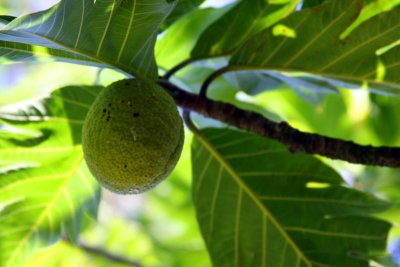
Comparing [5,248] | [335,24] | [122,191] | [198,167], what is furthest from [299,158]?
[5,248]

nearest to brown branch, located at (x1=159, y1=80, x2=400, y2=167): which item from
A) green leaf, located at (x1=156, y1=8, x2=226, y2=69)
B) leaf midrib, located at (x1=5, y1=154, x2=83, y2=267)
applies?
green leaf, located at (x1=156, y1=8, x2=226, y2=69)

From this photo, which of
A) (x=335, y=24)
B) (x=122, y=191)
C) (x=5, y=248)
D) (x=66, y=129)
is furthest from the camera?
(x=5, y=248)

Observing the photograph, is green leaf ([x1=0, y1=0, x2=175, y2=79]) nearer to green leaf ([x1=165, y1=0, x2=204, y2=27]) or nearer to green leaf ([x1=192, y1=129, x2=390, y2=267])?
green leaf ([x1=165, y1=0, x2=204, y2=27])

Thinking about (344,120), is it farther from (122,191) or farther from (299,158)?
(122,191)

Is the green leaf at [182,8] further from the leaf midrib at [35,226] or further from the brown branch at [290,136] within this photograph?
the leaf midrib at [35,226]

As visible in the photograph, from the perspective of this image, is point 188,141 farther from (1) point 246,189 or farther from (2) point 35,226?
(2) point 35,226
